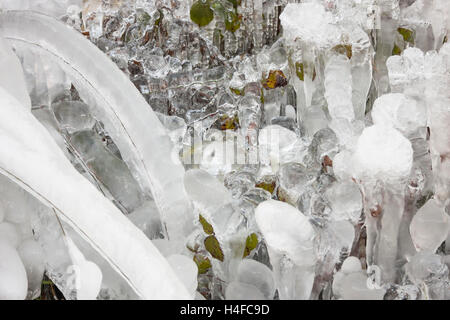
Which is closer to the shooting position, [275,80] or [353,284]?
[353,284]

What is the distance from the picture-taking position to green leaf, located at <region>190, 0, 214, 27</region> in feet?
3.32

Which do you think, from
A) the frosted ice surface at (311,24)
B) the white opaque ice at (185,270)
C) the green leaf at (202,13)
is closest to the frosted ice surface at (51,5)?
the green leaf at (202,13)

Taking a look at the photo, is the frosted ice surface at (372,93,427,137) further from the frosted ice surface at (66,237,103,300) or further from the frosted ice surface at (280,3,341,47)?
the frosted ice surface at (66,237,103,300)

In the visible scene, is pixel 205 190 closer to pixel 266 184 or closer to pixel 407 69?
pixel 266 184

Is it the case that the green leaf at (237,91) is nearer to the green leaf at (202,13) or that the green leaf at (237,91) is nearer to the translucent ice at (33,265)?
the green leaf at (202,13)

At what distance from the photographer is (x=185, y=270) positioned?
49cm

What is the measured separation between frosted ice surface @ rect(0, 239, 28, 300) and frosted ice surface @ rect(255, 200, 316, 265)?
0.73 ft

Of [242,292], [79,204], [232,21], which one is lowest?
[242,292]

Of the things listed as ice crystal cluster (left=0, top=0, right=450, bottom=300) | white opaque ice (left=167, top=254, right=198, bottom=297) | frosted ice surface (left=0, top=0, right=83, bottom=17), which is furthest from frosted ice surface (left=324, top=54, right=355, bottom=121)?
frosted ice surface (left=0, top=0, right=83, bottom=17)

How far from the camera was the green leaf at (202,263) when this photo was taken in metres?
0.59

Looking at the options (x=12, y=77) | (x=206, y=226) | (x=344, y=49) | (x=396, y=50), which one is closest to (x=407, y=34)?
(x=396, y=50)

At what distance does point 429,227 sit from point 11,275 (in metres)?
0.41

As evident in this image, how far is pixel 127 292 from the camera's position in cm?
43
